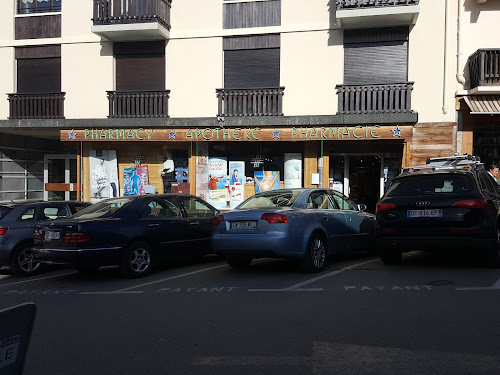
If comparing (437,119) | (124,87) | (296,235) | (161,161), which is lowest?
(296,235)

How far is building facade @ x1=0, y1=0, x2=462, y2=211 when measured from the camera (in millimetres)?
15648

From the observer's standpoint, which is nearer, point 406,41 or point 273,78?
point 406,41

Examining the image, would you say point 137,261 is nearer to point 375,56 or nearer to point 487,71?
point 375,56

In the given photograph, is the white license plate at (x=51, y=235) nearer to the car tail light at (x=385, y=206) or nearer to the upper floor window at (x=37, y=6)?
Result: the car tail light at (x=385, y=206)

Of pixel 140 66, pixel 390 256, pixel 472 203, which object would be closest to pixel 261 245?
pixel 390 256

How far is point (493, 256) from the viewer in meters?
8.48

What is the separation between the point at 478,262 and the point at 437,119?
7.21m

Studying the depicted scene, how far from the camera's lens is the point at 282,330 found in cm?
536

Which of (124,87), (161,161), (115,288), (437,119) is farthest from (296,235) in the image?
(124,87)

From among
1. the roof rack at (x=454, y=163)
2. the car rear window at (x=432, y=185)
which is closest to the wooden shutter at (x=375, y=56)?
the roof rack at (x=454, y=163)

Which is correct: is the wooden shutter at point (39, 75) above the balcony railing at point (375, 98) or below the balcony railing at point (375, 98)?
above

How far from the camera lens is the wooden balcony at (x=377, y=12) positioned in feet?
49.2

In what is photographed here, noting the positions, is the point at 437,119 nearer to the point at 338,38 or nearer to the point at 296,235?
the point at 338,38

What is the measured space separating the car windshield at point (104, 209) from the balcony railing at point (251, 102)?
25.8 feet
